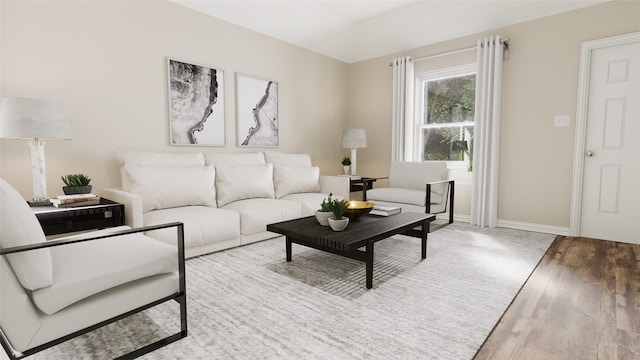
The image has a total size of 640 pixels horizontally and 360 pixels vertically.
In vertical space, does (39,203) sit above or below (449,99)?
below

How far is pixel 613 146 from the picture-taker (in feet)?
11.3

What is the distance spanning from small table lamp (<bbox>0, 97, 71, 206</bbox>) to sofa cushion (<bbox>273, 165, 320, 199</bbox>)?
213 centimetres

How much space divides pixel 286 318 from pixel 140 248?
0.87 metres

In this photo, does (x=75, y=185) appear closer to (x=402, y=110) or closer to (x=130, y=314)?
(x=130, y=314)

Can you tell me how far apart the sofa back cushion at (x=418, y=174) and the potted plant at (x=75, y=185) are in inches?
139

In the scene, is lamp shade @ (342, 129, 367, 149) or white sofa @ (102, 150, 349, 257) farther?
lamp shade @ (342, 129, 367, 149)

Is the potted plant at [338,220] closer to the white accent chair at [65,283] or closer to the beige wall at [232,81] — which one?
the white accent chair at [65,283]

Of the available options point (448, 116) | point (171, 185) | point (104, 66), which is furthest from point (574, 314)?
point (104, 66)

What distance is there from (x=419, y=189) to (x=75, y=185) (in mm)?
3751

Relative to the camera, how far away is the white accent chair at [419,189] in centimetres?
385

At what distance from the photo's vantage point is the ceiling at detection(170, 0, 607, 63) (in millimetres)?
3742

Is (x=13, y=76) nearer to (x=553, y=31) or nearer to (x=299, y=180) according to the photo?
(x=299, y=180)

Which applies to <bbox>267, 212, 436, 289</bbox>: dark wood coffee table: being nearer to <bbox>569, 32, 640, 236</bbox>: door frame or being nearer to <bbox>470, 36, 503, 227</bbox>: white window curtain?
<bbox>470, 36, 503, 227</bbox>: white window curtain

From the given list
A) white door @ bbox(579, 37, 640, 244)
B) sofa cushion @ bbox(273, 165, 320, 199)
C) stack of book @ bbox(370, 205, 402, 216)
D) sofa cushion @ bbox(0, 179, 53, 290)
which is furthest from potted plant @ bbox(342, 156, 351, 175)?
sofa cushion @ bbox(0, 179, 53, 290)
